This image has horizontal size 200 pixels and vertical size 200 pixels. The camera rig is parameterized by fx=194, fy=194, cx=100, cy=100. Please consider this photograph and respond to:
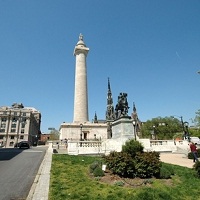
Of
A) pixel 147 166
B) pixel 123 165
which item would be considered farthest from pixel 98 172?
pixel 147 166

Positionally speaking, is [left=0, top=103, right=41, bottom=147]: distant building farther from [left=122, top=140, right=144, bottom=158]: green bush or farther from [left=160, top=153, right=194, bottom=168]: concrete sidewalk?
[left=122, top=140, right=144, bottom=158]: green bush

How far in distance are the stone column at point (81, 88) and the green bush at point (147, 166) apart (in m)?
45.7

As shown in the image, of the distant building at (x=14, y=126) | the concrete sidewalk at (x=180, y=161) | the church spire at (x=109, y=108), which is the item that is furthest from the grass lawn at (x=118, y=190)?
the distant building at (x=14, y=126)

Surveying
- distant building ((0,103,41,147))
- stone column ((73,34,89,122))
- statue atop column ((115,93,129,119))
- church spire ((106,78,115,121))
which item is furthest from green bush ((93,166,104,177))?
distant building ((0,103,41,147))

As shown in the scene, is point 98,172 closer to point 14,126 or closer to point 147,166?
point 147,166

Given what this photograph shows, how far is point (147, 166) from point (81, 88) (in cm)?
4830

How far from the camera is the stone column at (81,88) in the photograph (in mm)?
56875

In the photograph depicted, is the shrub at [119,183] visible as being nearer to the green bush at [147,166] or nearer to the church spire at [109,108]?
the green bush at [147,166]

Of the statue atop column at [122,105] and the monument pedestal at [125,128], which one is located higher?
the statue atop column at [122,105]

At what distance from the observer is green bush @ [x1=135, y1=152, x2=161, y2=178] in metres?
11.0

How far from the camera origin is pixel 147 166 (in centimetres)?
1123

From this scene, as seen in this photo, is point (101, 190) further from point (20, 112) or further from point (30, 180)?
point (20, 112)

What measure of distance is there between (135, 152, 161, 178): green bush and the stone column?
45.7 metres

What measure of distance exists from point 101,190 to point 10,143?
10025 centimetres
